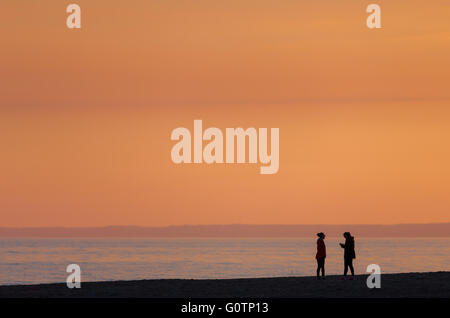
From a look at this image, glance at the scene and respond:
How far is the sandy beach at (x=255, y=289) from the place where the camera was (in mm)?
29344

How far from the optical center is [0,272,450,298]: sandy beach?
2934 centimetres

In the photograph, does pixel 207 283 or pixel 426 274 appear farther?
pixel 426 274

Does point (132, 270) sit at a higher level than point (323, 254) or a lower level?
higher

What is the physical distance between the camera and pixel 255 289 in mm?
31516

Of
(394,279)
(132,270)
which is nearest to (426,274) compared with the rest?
(394,279)
